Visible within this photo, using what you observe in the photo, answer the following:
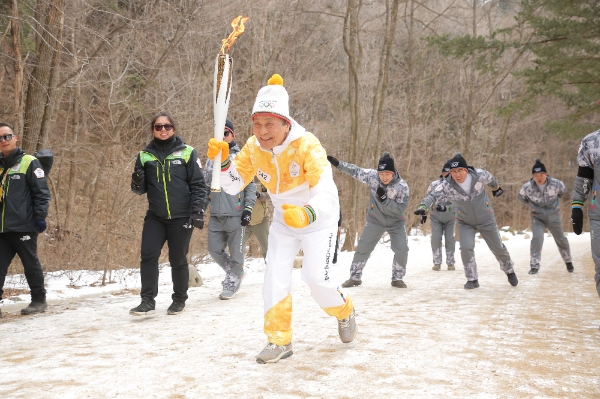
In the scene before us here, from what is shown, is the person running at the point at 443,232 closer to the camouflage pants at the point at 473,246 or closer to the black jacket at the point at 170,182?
the camouflage pants at the point at 473,246

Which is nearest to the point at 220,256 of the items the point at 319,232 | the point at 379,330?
the point at 379,330

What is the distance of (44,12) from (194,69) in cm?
686

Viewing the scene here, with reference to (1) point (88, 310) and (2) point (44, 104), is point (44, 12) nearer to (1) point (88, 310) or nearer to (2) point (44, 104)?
(2) point (44, 104)

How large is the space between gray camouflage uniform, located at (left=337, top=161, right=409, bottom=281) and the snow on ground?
859mm

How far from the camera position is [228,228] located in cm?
795

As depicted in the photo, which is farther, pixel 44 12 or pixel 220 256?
pixel 44 12

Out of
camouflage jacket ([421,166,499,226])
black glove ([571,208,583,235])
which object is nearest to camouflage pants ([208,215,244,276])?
camouflage jacket ([421,166,499,226])

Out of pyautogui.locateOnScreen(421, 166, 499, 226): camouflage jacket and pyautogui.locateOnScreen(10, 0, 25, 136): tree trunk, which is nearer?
pyautogui.locateOnScreen(421, 166, 499, 226): camouflage jacket

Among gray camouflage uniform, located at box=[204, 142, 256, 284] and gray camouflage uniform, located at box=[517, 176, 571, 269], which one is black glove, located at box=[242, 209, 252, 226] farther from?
gray camouflage uniform, located at box=[517, 176, 571, 269]

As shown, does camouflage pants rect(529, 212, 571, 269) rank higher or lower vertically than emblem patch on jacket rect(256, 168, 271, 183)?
lower

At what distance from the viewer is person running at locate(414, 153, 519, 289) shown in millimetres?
8844

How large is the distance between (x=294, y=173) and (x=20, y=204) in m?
3.63

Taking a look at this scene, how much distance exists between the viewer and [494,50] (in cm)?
1554

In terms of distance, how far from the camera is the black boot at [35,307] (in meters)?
6.69
